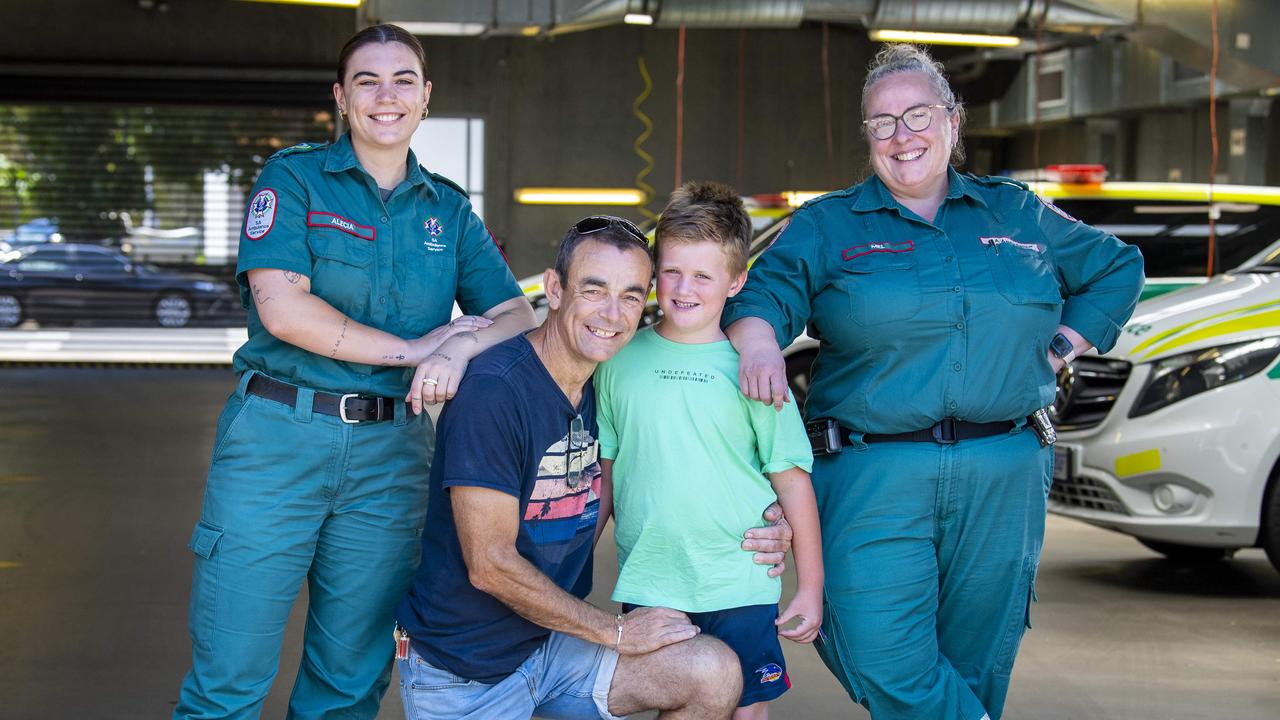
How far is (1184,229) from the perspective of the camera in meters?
7.52

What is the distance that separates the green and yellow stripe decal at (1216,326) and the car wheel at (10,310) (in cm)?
1440

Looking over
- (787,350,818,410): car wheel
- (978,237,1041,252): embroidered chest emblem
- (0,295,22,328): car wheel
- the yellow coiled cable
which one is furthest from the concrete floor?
the yellow coiled cable

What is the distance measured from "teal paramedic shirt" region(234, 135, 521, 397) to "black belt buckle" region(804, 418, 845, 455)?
856 millimetres

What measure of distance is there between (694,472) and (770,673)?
0.43 m

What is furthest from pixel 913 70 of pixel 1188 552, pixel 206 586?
pixel 1188 552

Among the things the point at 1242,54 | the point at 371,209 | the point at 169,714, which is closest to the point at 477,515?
the point at 371,209

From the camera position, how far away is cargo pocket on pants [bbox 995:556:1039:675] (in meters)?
2.72

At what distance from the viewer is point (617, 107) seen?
17797 millimetres

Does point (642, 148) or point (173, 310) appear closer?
point (173, 310)

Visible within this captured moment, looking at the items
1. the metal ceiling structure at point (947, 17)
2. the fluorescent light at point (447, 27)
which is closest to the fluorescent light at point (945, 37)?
the metal ceiling structure at point (947, 17)

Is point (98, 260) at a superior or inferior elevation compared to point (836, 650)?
superior

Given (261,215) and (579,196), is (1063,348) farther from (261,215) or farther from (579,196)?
(579,196)

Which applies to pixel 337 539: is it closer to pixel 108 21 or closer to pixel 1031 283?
pixel 1031 283

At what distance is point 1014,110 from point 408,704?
1486cm
